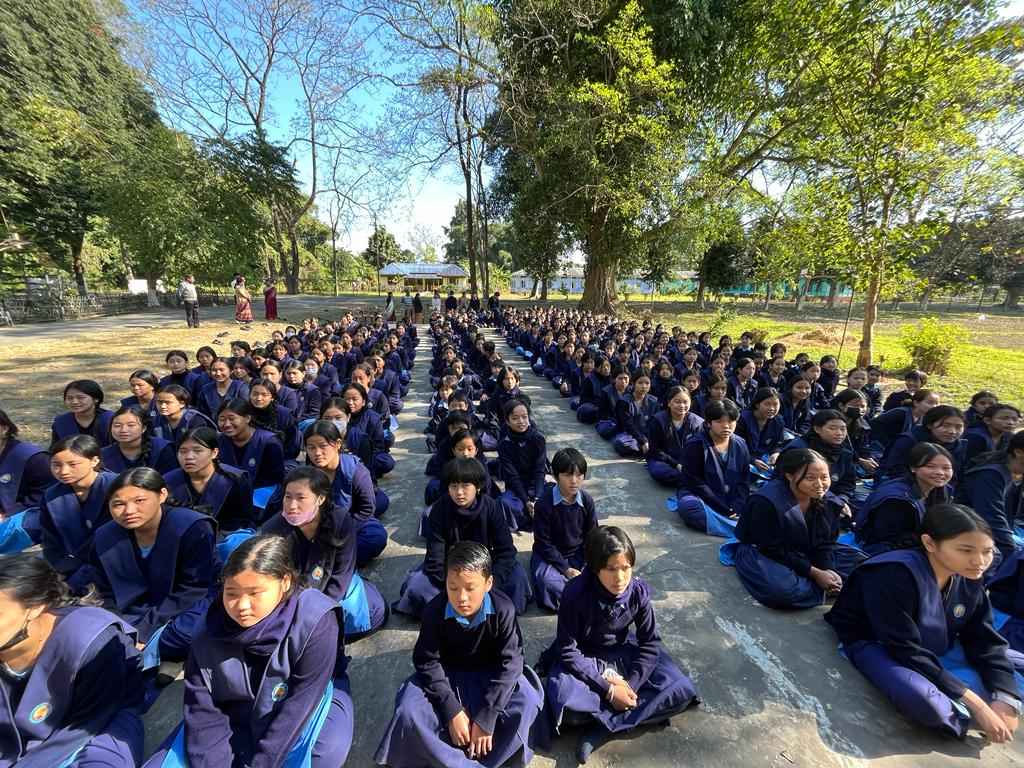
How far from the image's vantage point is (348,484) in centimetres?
369

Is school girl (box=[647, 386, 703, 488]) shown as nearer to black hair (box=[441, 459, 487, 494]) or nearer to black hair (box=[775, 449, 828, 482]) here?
black hair (box=[775, 449, 828, 482])

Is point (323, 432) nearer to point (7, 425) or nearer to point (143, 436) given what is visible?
point (143, 436)

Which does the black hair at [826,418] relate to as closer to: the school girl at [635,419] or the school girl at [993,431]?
the school girl at [993,431]

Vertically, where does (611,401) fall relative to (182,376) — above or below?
below

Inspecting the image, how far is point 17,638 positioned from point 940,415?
645cm

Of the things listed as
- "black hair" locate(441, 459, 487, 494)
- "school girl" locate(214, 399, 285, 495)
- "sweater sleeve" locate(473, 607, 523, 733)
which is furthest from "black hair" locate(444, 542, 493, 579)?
"school girl" locate(214, 399, 285, 495)

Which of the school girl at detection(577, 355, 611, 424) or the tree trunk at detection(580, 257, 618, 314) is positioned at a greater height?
the tree trunk at detection(580, 257, 618, 314)

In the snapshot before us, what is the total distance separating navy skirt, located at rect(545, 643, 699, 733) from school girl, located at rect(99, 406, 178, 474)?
12.2 feet

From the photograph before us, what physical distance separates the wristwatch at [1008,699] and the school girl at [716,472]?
2.06 metres

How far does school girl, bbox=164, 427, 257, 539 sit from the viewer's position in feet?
10.9

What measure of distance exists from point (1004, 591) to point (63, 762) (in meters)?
5.19

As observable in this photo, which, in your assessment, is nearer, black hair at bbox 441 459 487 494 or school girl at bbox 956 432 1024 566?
black hair at bbox 441 459 487 494

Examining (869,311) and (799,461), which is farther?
(869,311)

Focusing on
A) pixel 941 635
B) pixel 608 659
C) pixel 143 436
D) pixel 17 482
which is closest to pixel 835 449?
pixel 941 635
